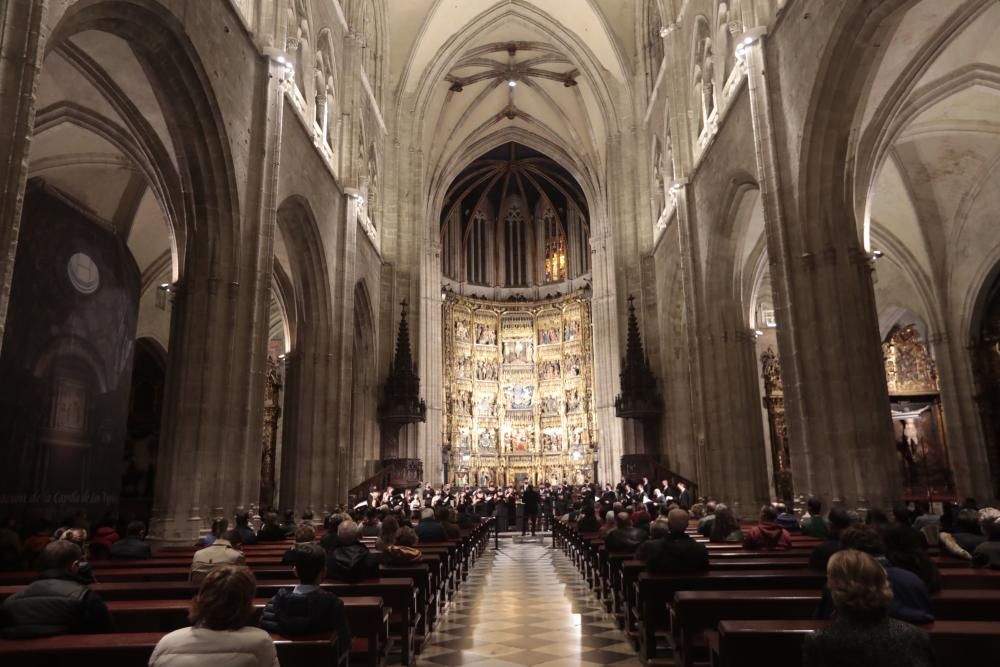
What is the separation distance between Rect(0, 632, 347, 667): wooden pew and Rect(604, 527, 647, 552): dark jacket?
226 inches

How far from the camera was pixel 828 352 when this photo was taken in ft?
36.3

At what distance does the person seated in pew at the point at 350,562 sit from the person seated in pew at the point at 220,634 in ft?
9.94

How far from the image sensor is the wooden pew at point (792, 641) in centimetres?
319

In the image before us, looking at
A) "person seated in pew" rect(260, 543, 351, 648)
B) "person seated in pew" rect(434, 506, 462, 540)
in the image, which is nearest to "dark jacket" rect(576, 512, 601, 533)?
"person seated in pew" rect(434, 506, 462, 540)

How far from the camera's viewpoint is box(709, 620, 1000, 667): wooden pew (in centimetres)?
319

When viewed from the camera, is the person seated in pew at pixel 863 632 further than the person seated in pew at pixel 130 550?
No

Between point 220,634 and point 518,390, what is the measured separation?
3707cm

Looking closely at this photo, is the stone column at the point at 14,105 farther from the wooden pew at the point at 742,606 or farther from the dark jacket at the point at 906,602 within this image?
the dark jacket at the point at 906,602

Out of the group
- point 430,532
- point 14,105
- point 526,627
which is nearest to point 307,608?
point 526,627

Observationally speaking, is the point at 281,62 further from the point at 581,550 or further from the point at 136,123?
the point at 581,550

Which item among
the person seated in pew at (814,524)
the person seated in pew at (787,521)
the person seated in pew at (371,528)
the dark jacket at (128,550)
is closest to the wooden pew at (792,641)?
Answer: the person seated in pew at (814,524)

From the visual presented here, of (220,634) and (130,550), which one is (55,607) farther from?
(130,550)

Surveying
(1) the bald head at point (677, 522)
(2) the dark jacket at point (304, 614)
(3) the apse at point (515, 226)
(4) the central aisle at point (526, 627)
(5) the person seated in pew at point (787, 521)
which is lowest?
(4) the central aisle at point (526, 627)

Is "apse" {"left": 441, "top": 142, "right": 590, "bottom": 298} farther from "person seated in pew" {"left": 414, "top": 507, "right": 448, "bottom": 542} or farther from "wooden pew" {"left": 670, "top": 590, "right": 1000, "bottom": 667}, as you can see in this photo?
"wooden pew" {"left": 670, "top": 590, "right": 1000, "bottom": 667}
